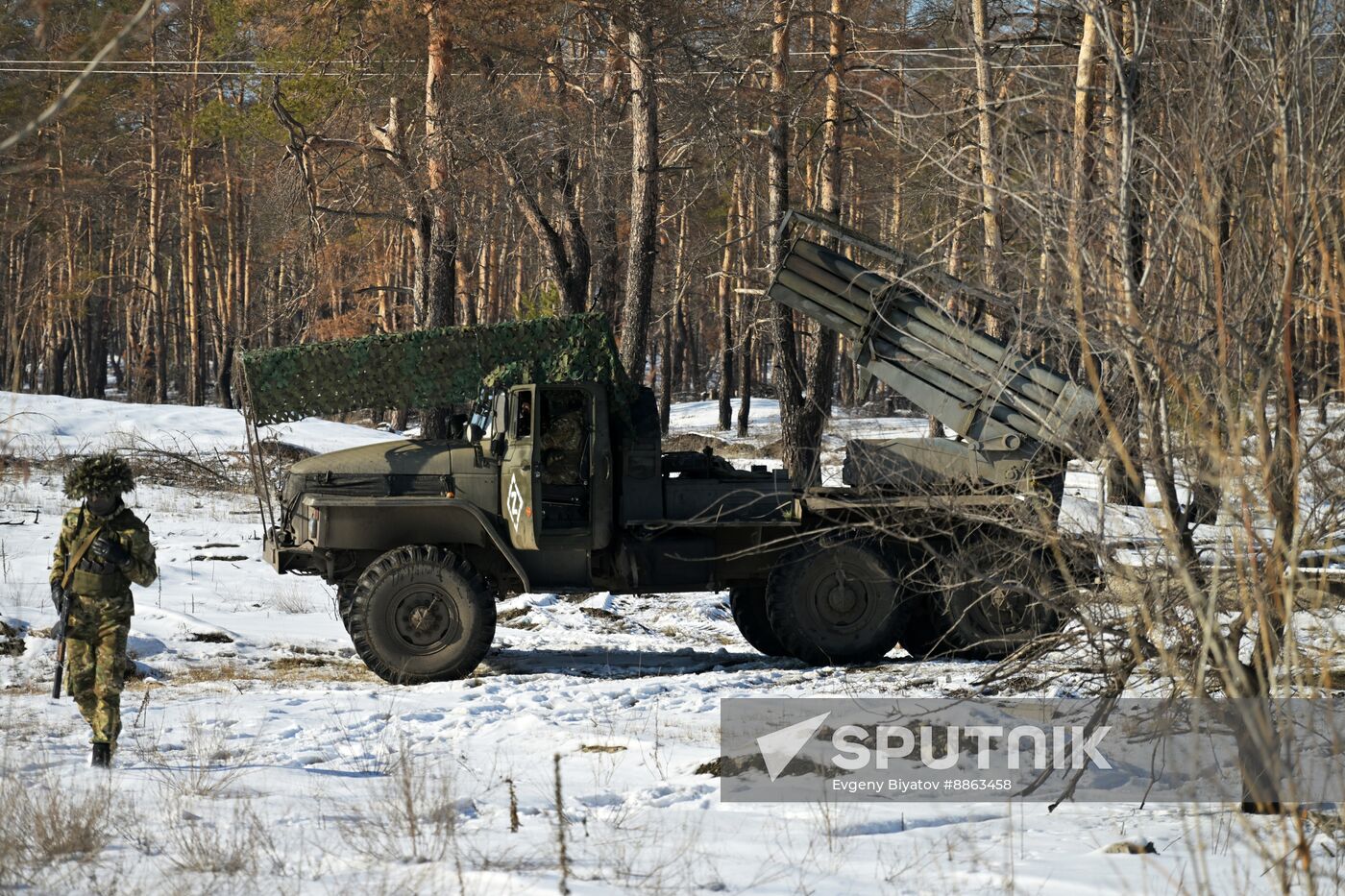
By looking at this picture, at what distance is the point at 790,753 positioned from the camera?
6.47 metres

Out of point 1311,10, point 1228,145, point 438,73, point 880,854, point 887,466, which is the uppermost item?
point 438,73

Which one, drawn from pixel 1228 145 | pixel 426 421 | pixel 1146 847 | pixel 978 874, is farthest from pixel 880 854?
pixel 426 421

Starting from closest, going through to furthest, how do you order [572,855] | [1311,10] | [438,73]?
[1311,10], [572,855], [438,73]

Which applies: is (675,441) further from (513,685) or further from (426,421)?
(513,685)

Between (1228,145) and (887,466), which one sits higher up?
(1228,145)

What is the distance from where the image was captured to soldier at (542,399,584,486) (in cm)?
942

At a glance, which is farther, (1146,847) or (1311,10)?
(1146,847)

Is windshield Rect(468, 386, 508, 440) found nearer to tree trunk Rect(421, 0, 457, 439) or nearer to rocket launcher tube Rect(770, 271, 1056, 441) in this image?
rocket launcher tube Rect(770, 271, 1056, 441)

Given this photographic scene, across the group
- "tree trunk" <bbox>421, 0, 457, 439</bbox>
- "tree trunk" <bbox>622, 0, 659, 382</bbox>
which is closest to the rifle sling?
"tree trunk" <bbox>622, 0, 659, 382</bbox>

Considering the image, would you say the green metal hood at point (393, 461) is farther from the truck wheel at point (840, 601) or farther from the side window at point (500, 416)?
the truck wheel at point (840, 601)

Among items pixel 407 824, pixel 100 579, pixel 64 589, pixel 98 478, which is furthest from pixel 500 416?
pixel 407 824

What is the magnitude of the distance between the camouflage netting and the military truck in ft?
0.04

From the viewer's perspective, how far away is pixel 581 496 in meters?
9.54

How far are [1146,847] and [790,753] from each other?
1.88 metres
